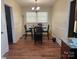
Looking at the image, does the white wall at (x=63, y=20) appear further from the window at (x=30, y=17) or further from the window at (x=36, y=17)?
the window at (x=30, y=17)

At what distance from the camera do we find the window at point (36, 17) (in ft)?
35.6

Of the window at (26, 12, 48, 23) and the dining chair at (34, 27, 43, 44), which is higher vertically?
the window at (26, 12, 48, 23)

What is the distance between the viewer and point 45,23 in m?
10.8

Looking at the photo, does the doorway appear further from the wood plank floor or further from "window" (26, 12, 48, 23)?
"window" (26, 12, 48, 23)

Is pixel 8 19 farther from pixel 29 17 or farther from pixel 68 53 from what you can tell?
pixel 68 53

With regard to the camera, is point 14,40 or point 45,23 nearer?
point 14,40

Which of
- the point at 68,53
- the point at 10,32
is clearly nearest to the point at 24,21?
the point at 10,32

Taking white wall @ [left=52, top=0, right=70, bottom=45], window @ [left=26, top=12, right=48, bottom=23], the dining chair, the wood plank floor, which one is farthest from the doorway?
window @ [left=26, top=12, right=48, bottom=23]

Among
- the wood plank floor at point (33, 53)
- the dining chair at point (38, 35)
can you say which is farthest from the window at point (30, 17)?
the wood plank floor at point (33, 53)

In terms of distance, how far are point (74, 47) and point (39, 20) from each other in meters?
8.59

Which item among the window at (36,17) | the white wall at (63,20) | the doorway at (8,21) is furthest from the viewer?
the window at (36,17)

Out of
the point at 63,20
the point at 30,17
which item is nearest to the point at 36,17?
the point at 30,17

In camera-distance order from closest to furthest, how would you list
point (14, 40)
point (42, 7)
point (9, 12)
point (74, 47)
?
1. point (74, 47)
2. point (9, 12)
3. point (14, 40)
4. point (42, 7)

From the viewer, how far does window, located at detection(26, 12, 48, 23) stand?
10.9 metres
